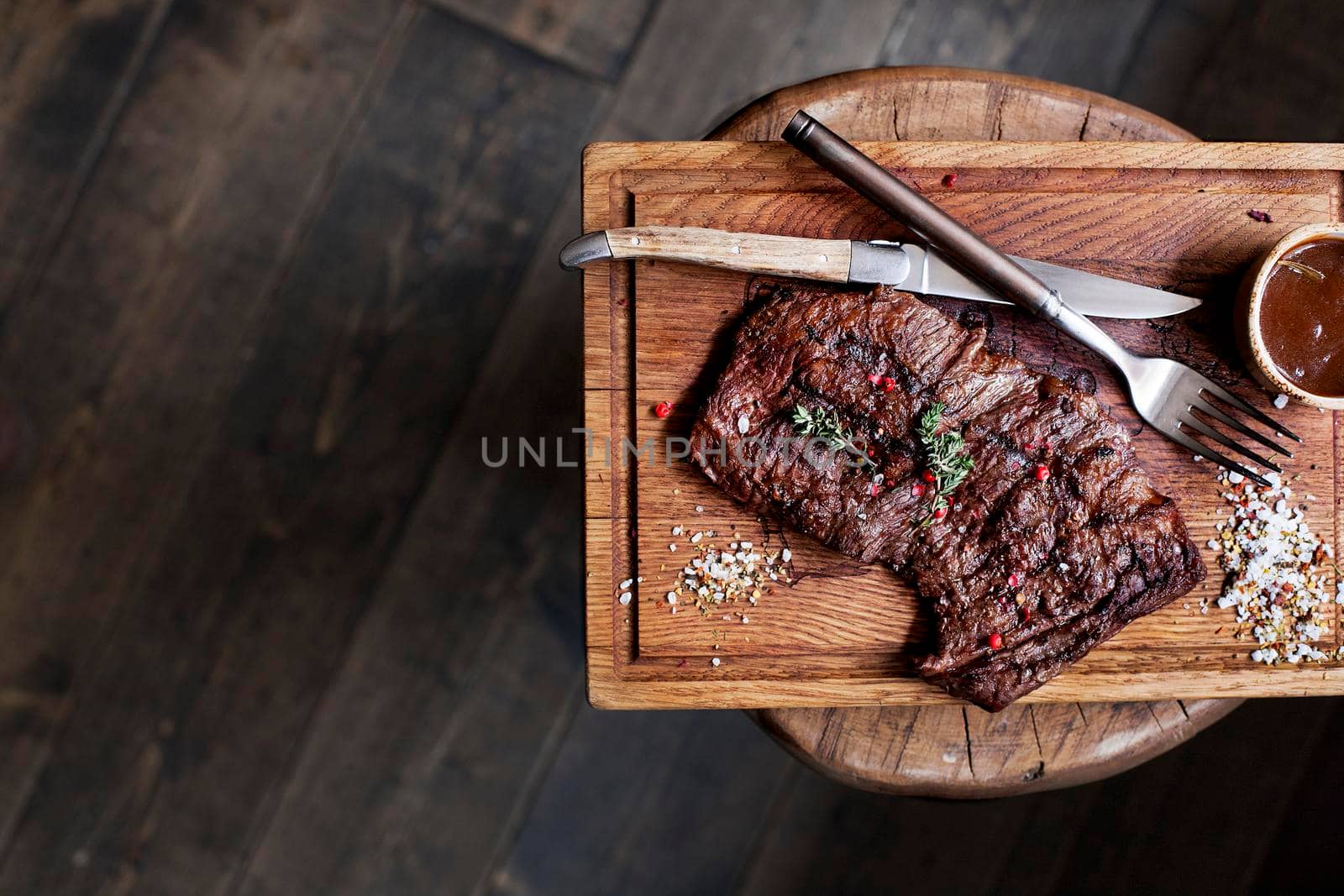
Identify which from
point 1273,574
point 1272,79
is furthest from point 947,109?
point 1272,79

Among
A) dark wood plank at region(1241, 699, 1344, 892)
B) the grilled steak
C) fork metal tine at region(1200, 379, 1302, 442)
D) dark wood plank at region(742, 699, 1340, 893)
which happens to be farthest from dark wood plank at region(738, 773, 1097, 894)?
fork metal tine at region(1200, 379, 1302, 442)

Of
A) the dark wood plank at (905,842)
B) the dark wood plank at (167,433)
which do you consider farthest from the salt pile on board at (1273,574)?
the dark wood plank at (167,433)

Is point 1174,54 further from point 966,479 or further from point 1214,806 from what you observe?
point 1214,806

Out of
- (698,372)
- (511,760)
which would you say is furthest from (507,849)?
(698,372)

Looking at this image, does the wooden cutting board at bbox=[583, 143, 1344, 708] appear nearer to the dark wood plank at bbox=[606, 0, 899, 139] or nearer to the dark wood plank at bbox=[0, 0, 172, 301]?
the dark wood plank at bbox=[606, 0, 899, 139]

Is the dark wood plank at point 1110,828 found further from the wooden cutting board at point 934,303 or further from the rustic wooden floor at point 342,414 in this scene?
the wooden cutting board at point 934,303
